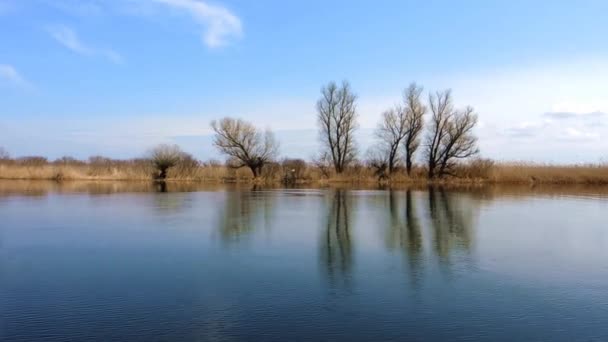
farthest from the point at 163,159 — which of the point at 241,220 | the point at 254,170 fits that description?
the point at 241,220

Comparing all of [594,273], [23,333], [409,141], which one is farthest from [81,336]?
[409,141]

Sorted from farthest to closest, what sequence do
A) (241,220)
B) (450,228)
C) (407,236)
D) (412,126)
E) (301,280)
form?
(412,126) < (241,220) < (450,228) < (407,236) < (301,280)

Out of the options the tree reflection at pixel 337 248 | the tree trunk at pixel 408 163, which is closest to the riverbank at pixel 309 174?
the tree trunk at pixel 408 163

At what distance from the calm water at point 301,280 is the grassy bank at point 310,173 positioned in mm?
A: 24347

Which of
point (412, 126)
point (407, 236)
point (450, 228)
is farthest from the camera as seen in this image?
point (412, 126)

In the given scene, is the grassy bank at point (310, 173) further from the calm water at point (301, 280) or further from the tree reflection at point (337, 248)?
the calm water at point (301, 280)

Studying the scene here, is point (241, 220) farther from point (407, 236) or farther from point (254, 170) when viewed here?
point (254, 170)

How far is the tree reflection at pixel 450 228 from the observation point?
7.84 m

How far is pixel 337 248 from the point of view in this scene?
25.9 ft

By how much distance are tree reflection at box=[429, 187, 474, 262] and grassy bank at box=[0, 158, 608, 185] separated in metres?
20.5

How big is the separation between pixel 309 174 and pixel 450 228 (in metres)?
27.2

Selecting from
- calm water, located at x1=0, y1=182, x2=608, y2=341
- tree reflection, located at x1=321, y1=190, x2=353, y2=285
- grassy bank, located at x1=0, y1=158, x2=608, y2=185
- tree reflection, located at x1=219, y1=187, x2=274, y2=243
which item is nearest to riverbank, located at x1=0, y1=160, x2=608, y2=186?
grassy bank, located at x1=0, y1=158, x2=608, y2=185

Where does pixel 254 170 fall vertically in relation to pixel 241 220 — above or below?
above

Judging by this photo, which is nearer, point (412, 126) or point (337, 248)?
point (337, 248)
